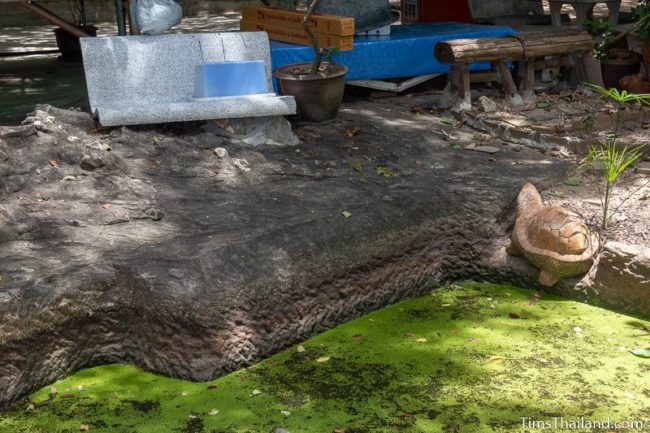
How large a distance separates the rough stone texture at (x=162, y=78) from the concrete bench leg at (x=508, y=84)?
2.18 metres

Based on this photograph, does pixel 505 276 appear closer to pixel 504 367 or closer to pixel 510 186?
pixel 510 186

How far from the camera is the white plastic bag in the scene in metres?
7.13

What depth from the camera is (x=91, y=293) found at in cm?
429

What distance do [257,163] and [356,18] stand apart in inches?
113

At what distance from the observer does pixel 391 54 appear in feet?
27.1

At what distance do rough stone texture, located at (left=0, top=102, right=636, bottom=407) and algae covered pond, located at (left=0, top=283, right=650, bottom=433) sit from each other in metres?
0.15

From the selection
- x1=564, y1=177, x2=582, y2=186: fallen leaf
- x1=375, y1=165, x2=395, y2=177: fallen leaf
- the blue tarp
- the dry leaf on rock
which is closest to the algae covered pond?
the dry leaf on rock

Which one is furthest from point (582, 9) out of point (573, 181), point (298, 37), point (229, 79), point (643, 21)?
point (229, 79)

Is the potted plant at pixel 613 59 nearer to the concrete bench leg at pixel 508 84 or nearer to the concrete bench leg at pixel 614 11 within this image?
the concrete bench leg at pixel 508 84

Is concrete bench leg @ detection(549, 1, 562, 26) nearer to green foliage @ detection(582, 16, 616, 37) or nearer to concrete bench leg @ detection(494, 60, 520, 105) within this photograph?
green foliage @ detection(582, 16, 616, 37)

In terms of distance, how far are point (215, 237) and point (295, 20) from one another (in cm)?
365

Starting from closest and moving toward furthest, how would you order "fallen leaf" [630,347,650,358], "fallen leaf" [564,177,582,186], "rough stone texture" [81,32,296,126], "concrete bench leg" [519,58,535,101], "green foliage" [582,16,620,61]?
"fallen leaf" [630,347,650,358], "fallen leaf" [564,177,582,186], "rough stone texture" [81,32,296,126], "concrete bench leg" [519,58,535,101], "green foliage" [582,16,620,61]

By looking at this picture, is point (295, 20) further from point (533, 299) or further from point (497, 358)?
point (497, 358)

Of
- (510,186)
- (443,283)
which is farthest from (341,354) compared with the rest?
(510,186)
